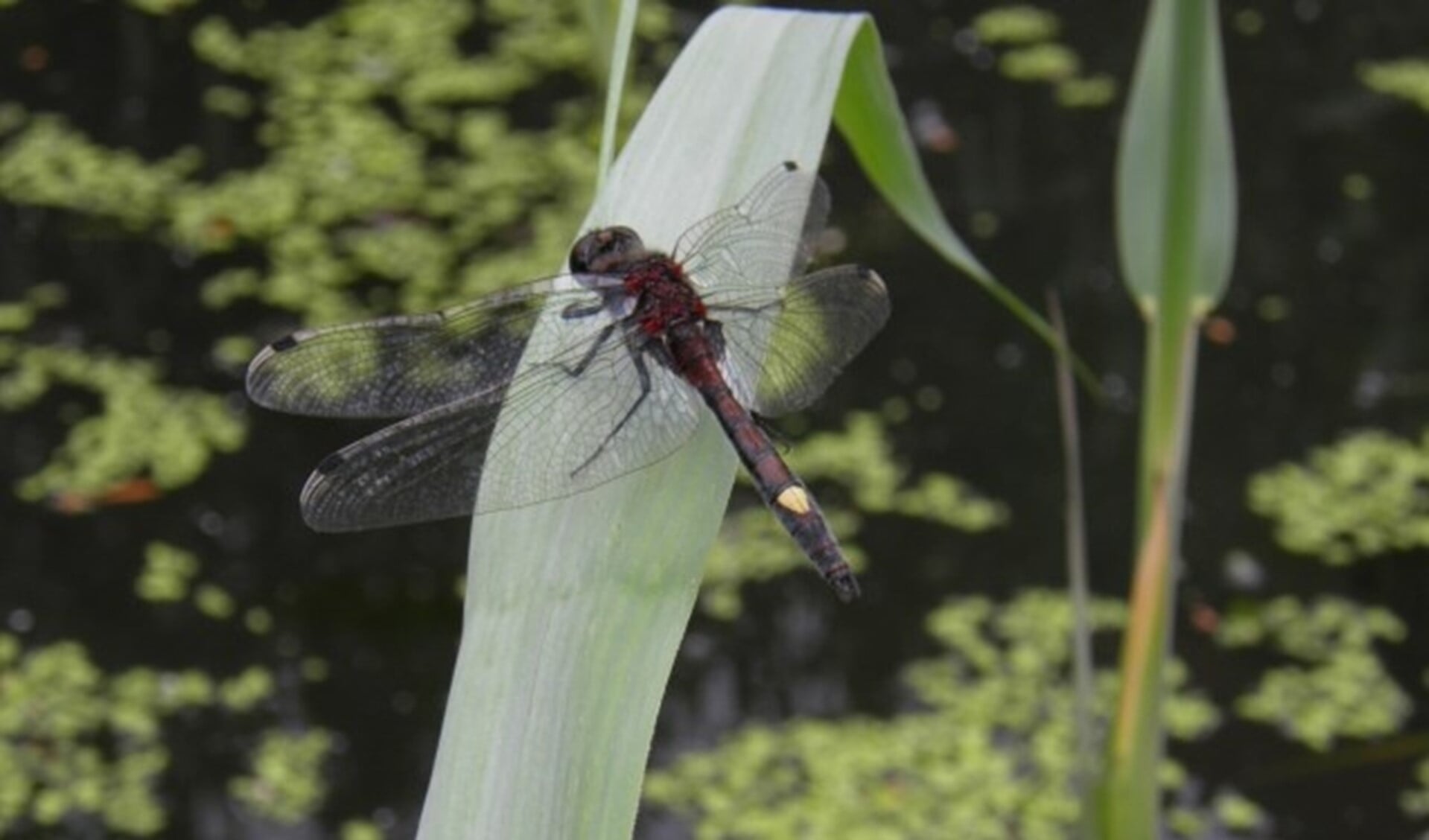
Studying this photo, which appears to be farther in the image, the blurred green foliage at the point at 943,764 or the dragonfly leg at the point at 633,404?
the blurred green foliage at the point at 943,764

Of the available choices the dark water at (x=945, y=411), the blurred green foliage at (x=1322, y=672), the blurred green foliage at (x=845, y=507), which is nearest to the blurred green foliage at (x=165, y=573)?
the dark water at (x=945, y=411)

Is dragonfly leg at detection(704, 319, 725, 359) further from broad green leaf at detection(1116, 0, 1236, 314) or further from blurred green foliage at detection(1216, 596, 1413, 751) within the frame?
blurred green foliage at detection(1216, 596, 1413, 751)

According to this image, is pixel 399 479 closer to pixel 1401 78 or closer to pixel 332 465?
pixel 332 465

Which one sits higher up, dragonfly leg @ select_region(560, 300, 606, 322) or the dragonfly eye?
dragonfly leg @ select_region(560, 300, 606, 322)

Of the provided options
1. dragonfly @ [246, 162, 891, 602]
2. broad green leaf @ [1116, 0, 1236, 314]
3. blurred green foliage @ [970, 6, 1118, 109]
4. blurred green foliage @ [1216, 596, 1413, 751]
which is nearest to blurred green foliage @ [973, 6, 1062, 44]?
blurred green foliage @ [970, 6, 1118, 109]

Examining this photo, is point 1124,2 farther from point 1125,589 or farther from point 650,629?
point 650,629

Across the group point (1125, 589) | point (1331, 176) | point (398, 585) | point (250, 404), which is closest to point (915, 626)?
point (1125, 589)

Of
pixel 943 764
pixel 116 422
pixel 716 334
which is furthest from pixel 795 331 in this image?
pixel 116 422

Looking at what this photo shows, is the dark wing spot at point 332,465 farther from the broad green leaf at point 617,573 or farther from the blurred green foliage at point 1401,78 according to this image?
the blurred green foliage at point 1401,78
